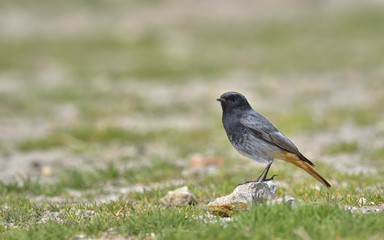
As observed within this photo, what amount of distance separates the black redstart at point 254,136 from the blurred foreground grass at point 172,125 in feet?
1.85

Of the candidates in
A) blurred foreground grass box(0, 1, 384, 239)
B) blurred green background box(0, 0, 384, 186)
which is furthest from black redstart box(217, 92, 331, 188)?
blurred green background box(0, 0, 384, 186)

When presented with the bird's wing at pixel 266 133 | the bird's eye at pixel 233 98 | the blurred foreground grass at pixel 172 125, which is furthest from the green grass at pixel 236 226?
the bird's eye at pixel 233 98

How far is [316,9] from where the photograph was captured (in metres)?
47.9

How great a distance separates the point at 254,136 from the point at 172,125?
7100 mm

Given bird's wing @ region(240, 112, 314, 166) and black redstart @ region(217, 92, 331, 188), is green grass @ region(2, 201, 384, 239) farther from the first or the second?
bird's wing @ region(240, 112, 314, 166)

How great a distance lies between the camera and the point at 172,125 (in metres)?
12.5

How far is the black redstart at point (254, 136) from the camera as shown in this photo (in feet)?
17.9

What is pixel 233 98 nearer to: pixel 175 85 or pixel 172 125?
pixel 172 125

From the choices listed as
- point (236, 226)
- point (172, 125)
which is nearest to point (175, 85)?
point (172, 125)

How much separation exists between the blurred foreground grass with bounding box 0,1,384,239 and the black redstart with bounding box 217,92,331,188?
0.56 metres

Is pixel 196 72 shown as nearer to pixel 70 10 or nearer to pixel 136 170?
pixel 136 170

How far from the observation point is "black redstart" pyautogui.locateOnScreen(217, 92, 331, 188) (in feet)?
17.9

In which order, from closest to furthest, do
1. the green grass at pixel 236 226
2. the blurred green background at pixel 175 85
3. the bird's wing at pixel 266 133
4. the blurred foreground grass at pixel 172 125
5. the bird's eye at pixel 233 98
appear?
the green grass at pixel 236 226 → the blurred foreground grass at pixel 172 125 → the bird's wing at pixel 266 133 → the bird's eye at pixel 233 98 → the blurred green background at pixel 175 85

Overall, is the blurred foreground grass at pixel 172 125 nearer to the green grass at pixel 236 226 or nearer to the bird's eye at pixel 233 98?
the green grass at pixel 236 226
